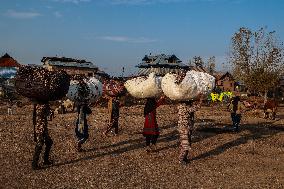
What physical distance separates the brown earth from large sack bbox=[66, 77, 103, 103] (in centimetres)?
174

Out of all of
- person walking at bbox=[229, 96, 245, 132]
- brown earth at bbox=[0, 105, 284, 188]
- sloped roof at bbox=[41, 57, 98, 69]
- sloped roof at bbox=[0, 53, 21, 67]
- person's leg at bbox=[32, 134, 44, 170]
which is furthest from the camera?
sloped roof at bbox=[0, 53, 21, 67]

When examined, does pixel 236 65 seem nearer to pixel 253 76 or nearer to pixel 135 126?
pixel 253 76

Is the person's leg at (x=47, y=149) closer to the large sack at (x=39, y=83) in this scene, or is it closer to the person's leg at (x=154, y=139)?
the large sack at (x=39, y=83)

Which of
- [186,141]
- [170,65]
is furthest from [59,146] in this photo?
[170,65]

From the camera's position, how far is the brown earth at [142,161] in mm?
10055

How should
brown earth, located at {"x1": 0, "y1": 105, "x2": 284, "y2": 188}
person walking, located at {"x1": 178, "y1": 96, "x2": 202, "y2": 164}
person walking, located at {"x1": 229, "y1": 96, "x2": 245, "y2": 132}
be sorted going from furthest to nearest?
person walking, located at {"x1": 229, "y1": 96, "x2": 245, "y2": 132}
person walking, located at {"x1": 178, "y1": 96, "x2": 202, "y2": 164}
brown earth, located at {"x1": 0, "y1": 105, "x2": 284, "y2": 188}

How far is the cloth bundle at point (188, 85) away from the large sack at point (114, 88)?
3.57m

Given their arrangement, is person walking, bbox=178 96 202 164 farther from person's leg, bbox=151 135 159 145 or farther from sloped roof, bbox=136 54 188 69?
sloped roof, bbox=136 54 188 69

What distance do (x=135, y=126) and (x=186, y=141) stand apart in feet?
27.5

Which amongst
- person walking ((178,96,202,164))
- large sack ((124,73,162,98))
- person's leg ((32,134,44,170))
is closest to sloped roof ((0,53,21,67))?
large sack ((124,73,162,98))

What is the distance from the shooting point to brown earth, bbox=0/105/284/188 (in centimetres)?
1005

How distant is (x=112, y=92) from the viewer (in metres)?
15.8

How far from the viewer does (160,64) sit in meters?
63.9

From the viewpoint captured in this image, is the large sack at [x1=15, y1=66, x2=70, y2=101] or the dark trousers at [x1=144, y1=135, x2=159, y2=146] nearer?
→ the large sack at [x1=15, y1=66, x2=70, y2=101]
